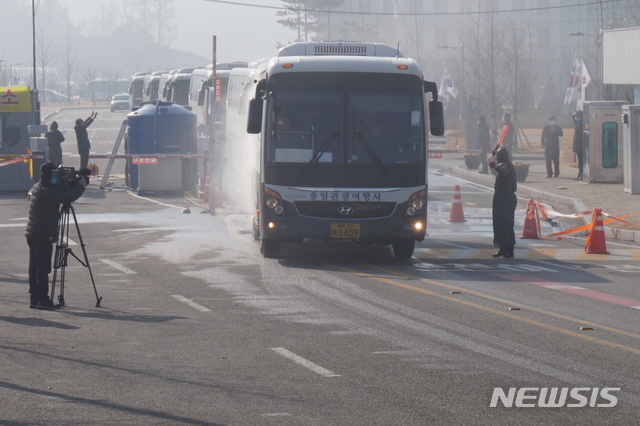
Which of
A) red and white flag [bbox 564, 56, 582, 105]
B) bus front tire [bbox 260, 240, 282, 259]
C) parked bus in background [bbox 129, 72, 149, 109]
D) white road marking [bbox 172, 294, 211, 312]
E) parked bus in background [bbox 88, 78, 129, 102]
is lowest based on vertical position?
white road marking [bbox 172, 294, 211, 312]

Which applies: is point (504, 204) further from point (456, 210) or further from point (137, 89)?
point (137, 89)

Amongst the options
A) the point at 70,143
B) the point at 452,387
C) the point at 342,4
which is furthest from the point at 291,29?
the point at 452,387

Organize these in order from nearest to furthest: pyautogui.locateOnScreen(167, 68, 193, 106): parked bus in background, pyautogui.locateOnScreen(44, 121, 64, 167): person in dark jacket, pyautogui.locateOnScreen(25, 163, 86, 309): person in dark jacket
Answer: pyautogui.locateOnScreen(25, 163, 86, 309): person in dark jacket < pyautogui.locateOnScreen(44, 121, 64, 167): person in dark jacket < pyautogui.locateOnScreen(167, 68, 193, 106): parked bus in background

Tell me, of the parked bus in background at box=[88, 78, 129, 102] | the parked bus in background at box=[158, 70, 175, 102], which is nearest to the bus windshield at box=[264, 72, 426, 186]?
the parked bus in background at box=[158, 70, 175, 102]

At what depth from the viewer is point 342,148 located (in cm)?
1678

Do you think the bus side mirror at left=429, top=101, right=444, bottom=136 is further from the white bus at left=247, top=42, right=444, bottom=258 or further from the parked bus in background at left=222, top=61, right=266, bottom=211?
the parked bus in background at left=222, top=61, right=266, bottom=211

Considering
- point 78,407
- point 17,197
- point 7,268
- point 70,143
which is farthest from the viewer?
point 70,143

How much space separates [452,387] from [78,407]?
2890mm

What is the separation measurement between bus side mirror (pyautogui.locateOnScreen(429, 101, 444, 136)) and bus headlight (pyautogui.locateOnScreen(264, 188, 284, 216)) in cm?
252

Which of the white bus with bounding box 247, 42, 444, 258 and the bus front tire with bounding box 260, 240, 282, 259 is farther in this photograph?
the bus front tire with bounding box 260, 240, 282, 259

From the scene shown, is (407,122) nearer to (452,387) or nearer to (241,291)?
(241,291)

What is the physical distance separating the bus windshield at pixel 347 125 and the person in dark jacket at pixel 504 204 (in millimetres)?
1840

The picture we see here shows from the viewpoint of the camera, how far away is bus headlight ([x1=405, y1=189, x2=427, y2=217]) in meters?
16.7

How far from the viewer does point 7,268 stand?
55.3 ft
